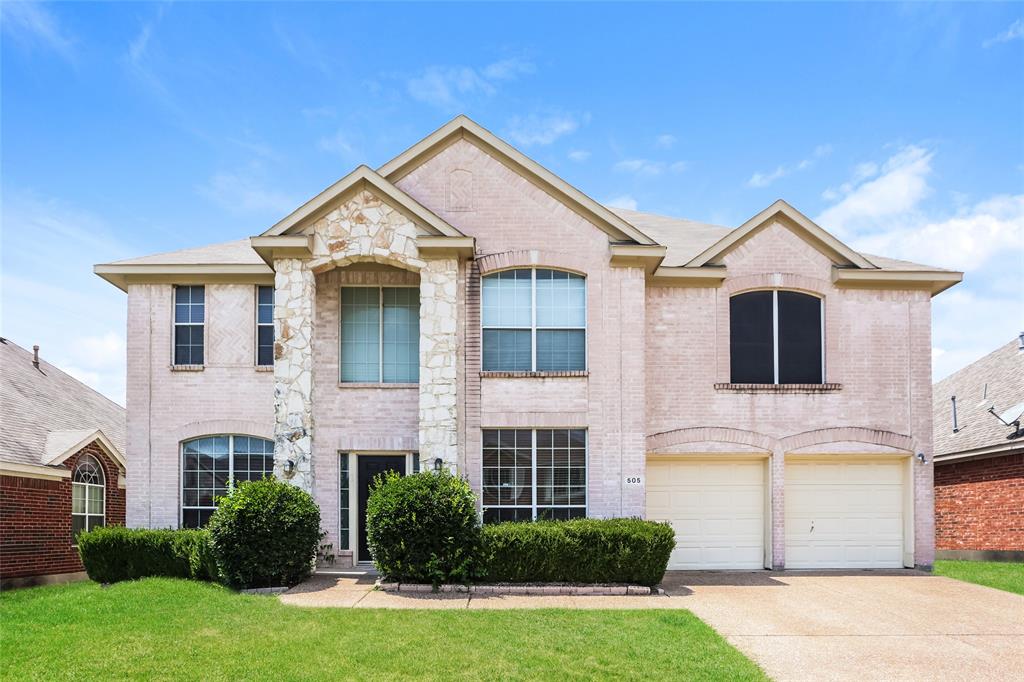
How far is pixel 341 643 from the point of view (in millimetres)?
9297

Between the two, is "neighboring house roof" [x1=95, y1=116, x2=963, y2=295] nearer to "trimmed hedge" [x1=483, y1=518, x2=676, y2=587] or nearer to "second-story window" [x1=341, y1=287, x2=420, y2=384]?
"second-story window" [x1=341, y1=287, x2=420, y2=384]

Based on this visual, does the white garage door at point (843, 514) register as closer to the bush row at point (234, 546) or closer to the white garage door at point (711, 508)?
the white garage door at point (711, 508)

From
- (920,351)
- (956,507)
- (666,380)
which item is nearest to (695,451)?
(666,380)

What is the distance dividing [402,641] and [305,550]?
434cm

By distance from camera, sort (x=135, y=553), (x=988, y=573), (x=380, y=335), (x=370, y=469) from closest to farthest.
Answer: (x=135, y=553) < (x=370, y=469) < (x=380, y=335) < (x=988, y=573)

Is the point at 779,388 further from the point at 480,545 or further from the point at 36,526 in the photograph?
the point at 36,526

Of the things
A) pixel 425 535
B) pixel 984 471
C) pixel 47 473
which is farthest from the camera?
pixel 984 471

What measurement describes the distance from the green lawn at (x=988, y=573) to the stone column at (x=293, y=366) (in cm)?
1249

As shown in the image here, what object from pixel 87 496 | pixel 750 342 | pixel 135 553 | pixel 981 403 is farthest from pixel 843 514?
pixel 87 496

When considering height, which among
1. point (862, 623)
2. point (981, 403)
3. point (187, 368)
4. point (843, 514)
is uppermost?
point (187, 368)

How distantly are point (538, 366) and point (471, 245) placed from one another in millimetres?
2611

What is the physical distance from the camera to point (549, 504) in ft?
47.8

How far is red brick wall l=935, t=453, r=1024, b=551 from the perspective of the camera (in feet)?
61.5

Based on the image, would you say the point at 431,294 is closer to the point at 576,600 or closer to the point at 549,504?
the point at 549,504
